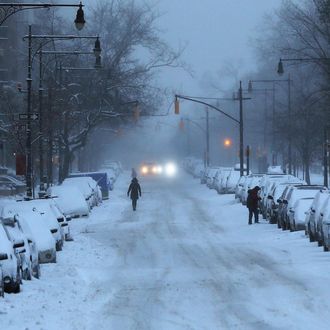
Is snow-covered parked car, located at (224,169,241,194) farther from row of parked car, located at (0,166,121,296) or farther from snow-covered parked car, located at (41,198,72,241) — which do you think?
snow-covered parked car, located at (41,198,72,241)

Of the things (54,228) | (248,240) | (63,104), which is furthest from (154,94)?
(54,228)

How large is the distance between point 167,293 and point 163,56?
146 feet

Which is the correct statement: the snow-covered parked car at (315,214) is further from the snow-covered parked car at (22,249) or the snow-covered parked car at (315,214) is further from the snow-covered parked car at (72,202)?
the snow-covered parked car at (72,202)

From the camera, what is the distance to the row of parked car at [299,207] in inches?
872

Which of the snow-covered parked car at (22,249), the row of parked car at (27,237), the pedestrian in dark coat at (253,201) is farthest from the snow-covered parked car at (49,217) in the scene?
the pedestrian in dark coat at (253,201)

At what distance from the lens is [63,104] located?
50.2 meters

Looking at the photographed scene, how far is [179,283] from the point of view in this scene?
17.1 meters

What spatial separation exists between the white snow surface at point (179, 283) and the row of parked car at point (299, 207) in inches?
17.7

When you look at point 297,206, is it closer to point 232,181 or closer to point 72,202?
point 72,202

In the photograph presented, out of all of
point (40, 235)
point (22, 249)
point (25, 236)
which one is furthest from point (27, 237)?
point (40, 235)

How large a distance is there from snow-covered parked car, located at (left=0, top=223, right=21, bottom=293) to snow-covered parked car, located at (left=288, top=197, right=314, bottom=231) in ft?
45.7

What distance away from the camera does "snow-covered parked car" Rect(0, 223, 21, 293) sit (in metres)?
14.8

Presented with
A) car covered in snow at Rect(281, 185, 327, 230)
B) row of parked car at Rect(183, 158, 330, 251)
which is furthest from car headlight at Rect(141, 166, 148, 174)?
car covered in snow at Rect(281, 185, 327, 230)

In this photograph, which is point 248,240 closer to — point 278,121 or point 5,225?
point 5,225
